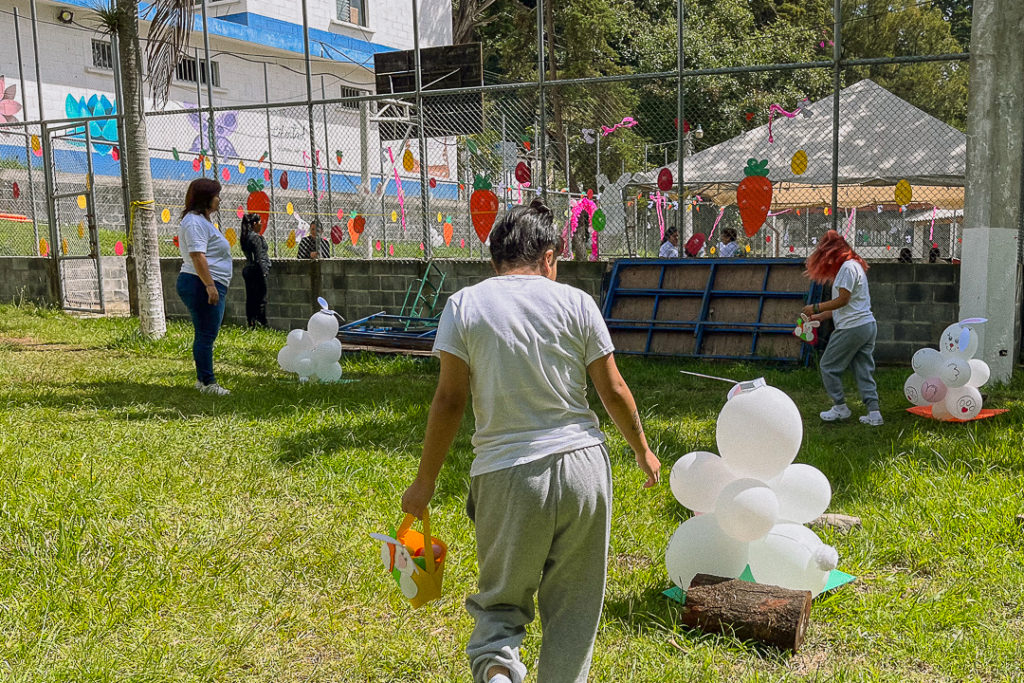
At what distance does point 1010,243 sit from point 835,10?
10.3 feet

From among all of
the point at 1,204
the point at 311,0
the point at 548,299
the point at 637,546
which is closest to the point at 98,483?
→ the point at 637,546

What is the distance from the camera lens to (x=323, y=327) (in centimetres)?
847

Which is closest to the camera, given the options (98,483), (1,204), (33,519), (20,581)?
(20,581)

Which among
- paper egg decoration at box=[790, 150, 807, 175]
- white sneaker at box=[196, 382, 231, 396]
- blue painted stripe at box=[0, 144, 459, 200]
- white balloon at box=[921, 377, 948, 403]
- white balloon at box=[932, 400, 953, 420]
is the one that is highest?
blue painted stripe at box=[0, 144, 459, 200]

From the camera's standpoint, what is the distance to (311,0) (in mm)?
30422

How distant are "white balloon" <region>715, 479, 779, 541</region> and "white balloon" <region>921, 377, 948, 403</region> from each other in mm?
3590

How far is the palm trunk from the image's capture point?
440 inches

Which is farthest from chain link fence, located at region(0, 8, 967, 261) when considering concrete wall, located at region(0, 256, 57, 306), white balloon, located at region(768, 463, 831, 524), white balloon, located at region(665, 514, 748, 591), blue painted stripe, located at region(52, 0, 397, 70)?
blue painted stripe, located at region(52, 0, 397, 70)

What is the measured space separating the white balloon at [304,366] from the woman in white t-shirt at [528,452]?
19.2 feet

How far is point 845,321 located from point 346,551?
14.5 feet

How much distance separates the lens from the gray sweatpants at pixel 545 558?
2.68 m

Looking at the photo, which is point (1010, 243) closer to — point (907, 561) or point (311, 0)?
point (907, 561)

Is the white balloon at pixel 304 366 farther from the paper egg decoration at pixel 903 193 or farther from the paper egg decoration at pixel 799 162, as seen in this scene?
the paper egg decoration at pixel 903 193

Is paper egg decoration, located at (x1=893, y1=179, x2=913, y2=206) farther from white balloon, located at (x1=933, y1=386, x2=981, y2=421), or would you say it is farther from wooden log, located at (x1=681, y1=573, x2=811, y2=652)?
wooden log, located at (x1=681, y1=573, x2=811, y2=652)
